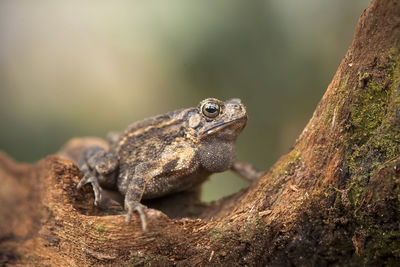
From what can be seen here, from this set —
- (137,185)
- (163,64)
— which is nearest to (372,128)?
(137,185)

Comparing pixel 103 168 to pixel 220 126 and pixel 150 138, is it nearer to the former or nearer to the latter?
pixel 150 138

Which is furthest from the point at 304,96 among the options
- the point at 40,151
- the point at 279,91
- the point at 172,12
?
the point at 40,151

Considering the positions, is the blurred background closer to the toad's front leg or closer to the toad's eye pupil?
the toad's eye pupil

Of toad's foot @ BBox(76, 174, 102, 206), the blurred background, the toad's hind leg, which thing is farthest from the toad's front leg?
the blurred background

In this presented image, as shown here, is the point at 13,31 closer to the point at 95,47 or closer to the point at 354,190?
the point at 95,47

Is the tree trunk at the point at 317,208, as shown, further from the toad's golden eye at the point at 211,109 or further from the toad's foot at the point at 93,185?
the toad's golden eye at the point at 211,109

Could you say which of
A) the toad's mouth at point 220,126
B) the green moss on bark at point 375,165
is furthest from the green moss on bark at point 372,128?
the toad's mouth at point 220,126
